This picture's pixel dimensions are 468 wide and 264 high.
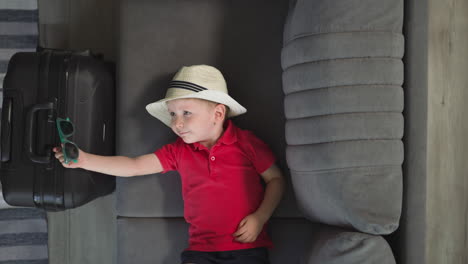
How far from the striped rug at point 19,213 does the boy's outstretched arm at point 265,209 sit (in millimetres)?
992

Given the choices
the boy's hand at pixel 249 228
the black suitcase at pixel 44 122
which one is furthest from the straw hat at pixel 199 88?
the boy's hand at pixel 249 228

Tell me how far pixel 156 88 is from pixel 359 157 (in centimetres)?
74

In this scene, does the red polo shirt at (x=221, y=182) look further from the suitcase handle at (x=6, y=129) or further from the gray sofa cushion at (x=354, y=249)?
the suitcase handle at (x=6, y=129)

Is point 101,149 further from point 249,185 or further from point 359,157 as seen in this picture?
point 359,157

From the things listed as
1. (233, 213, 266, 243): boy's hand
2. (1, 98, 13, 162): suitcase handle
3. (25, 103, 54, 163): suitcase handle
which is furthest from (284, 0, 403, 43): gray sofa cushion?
(1, 98, 13, 162): suitcase handle

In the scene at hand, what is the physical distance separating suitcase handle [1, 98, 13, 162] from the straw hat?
1.44ft

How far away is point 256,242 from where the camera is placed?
1300mm

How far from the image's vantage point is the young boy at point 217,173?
1247 mm

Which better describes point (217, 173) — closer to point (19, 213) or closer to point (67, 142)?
point (67, 142)

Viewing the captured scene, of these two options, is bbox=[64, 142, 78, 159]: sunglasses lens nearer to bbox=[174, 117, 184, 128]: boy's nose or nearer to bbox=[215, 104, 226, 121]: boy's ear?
bbox=[174, 117, 184, 128]: boy's nose

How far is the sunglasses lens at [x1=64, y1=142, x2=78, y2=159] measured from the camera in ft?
3.83

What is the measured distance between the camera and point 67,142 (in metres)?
1.17

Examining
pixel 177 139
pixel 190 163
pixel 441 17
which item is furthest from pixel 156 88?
pixel 441 17

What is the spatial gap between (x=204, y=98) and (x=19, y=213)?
3.62 ft
